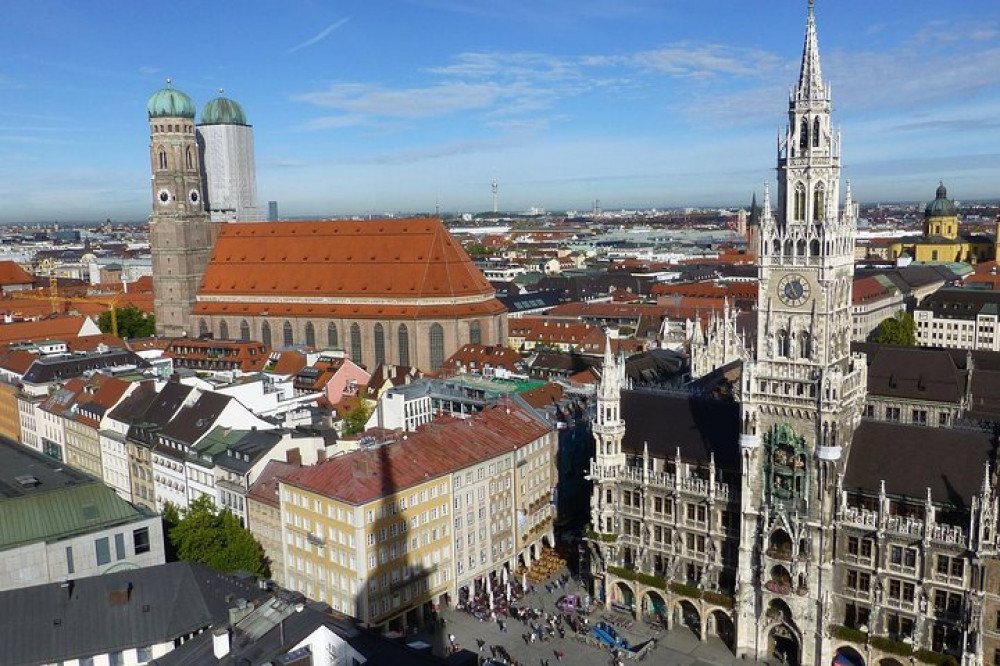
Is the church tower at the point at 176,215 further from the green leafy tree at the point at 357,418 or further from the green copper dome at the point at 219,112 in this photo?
the green leafy tree at the point at 357,418

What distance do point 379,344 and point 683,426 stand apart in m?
80.4

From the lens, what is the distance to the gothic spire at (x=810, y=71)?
195 feet

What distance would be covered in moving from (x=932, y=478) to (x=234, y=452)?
179ft

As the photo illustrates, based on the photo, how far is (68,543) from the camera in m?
58.3

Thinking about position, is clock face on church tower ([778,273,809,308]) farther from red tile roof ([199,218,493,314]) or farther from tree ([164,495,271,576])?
red tile roof ([199,218,493,314])

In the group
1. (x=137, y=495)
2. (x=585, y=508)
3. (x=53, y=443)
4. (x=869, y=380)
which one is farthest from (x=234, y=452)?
(x=869, y=380)

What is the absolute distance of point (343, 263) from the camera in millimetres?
149250

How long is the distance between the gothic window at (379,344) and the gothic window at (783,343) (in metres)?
88.3

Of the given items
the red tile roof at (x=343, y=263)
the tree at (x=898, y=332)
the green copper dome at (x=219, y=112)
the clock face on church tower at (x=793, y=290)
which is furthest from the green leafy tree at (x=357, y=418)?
the green copper dome at (x=219, y=112)

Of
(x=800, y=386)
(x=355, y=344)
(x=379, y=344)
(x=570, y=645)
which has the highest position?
(x=800, y=386)

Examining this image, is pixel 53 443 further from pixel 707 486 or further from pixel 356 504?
pixel 707 486

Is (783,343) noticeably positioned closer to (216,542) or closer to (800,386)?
(800,386)

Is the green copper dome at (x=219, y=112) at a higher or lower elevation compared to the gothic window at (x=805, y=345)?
higher

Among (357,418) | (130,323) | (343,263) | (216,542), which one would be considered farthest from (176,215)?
(216,542)
